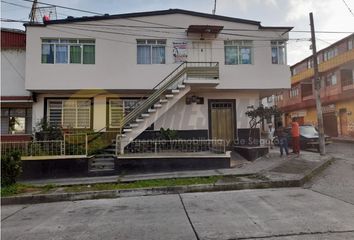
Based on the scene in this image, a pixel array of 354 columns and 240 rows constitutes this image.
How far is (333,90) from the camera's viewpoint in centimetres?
3092

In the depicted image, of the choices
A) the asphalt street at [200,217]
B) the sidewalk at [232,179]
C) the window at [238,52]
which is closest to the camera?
the asphalt street at [200,217]

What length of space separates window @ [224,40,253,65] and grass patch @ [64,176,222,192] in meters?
8.31

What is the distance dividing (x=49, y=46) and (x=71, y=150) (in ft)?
21.8

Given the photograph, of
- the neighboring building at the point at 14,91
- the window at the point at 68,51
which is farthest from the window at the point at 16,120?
the window at the point at 68,51

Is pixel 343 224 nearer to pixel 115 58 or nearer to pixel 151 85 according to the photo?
pixel 151 85

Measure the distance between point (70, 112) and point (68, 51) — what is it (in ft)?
11.1

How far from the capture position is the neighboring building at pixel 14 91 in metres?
16.2

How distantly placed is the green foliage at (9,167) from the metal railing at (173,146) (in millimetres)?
4086

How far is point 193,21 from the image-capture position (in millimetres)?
16266

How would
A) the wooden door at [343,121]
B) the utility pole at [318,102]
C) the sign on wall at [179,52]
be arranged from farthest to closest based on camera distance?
the wooden door at [343,121] → the sign on wall at [179,52] → the utility pole at [318,102]

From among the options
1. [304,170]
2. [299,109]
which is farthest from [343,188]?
[299,109]

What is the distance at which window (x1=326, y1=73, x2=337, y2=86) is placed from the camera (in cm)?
3097

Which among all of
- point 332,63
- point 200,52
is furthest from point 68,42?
point 332,63

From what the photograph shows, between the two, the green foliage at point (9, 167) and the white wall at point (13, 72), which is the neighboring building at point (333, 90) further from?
the green foliage at point (9, 167)
